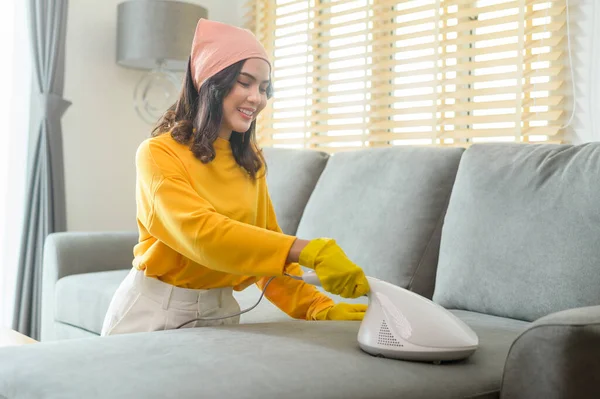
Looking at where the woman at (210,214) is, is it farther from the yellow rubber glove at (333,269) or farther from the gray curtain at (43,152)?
the gray curtain at (43,152)

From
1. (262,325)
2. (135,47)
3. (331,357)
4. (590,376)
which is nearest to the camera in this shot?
(590,376)

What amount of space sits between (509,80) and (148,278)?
1.88 m

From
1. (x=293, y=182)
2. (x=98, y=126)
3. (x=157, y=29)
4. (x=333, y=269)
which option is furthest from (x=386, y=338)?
(x=98, y=126)

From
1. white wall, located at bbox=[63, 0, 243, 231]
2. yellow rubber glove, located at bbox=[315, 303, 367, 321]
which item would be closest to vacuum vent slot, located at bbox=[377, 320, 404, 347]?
yellow rubber glove, located at bbox=[315, 303, 367, 321]

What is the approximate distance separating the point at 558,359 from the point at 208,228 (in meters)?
0.68

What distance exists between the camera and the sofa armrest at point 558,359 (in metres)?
1.21

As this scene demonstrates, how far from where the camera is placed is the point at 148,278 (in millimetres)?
1670

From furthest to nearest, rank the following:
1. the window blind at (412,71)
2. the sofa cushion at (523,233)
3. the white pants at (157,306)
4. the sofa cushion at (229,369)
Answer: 1. the window blind at (412,71)
2. the sofa cushion at (523,233)
3. the white pants at (157,306)
4. the sofa cushion at (229,369)

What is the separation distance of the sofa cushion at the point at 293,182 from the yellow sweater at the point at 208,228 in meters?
1.02

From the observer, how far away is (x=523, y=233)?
2.00 meters

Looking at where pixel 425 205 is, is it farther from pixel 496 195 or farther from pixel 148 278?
pixel 148 278

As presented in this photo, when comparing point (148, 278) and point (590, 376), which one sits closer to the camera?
point (590, 376)

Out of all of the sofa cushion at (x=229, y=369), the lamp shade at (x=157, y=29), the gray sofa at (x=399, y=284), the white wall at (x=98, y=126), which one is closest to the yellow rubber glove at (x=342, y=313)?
the gray sofa at (x=399, y=284)

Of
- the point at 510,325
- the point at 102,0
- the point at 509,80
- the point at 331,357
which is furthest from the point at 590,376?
the point at 102,0
